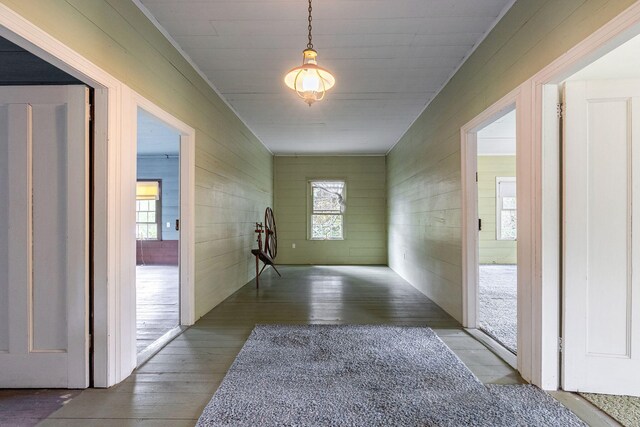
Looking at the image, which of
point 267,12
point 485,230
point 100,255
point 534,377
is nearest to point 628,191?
point 534,377

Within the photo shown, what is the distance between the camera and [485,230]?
734 cm

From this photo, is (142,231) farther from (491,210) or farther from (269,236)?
(491,210)

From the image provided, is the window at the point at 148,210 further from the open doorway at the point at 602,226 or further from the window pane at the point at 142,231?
the open doorway at the point at 602,226

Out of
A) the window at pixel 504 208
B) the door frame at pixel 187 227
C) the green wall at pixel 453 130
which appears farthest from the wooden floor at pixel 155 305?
the window at pixel 504 208

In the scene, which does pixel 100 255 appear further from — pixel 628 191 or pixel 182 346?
pixel 628 191

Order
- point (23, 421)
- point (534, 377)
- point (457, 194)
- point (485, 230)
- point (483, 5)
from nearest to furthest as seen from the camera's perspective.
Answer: point (23, 421)
point (534, 377)
point (483, 5)
point (457, 194)
point (485, 230)

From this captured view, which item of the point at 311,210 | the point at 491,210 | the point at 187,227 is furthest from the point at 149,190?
the point at 491,210

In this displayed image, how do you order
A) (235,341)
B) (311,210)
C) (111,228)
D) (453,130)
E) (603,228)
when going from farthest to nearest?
(311,210)
(453,130)
(235,341)
(111,228)
(603,228)

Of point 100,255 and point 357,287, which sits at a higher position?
point 100,255

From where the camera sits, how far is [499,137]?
5.79 m

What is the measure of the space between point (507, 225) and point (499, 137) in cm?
260

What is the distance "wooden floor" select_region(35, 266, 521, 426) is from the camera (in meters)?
1.67

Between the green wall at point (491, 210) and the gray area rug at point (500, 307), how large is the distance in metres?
1.17

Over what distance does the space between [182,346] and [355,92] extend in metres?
3.36
